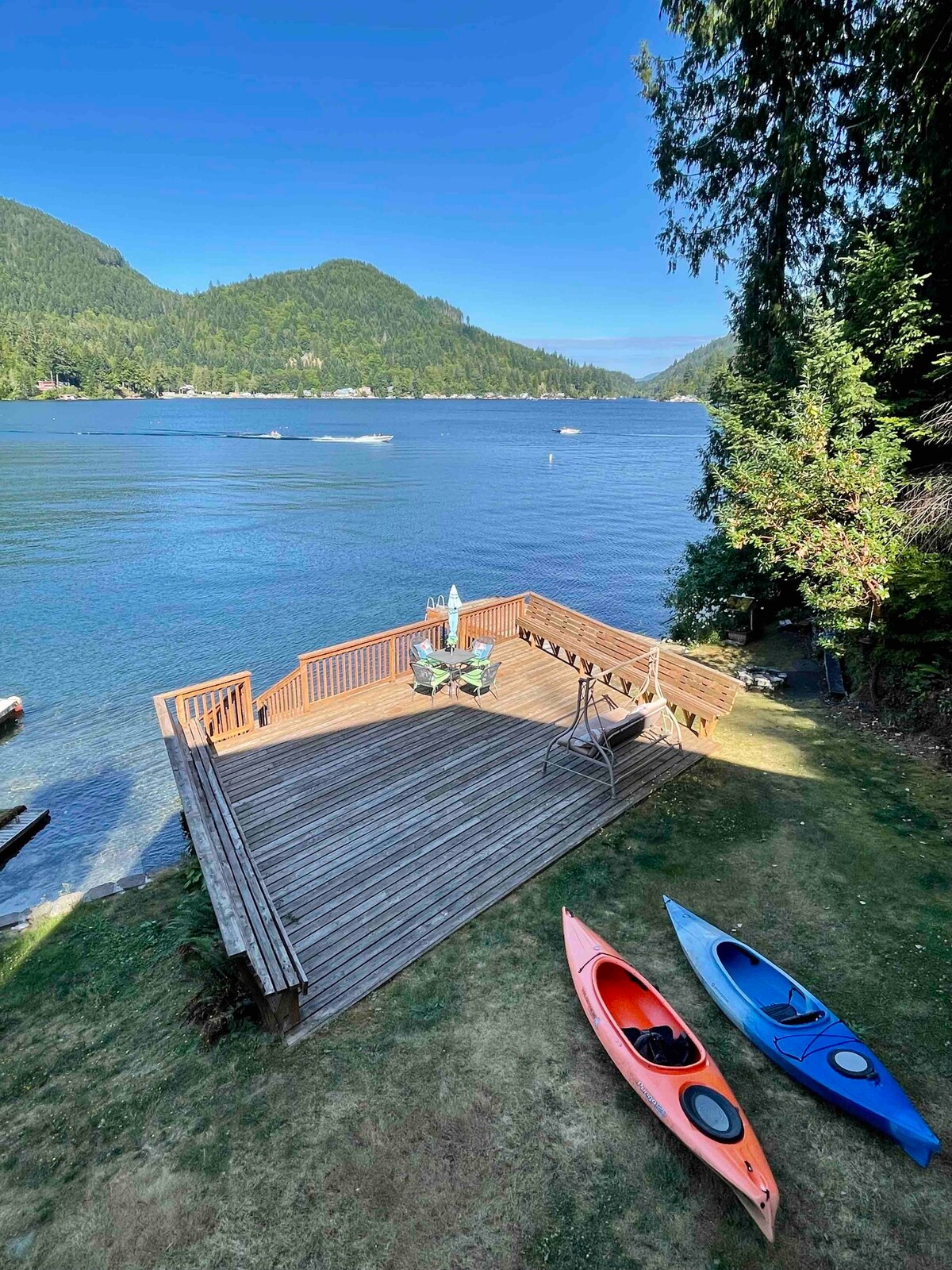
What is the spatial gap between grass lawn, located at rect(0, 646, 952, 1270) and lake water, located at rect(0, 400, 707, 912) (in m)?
5.46

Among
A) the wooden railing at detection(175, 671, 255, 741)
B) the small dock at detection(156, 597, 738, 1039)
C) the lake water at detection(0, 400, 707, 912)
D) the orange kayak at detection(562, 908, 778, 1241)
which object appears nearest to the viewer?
the orange kayak at detection(562, 908, 778, 1241)

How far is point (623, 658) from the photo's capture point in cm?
1074

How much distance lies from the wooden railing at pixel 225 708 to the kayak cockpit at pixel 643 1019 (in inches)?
237

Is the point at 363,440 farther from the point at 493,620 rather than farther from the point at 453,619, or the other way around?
the point at 453,619

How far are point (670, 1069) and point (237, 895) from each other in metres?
3.68

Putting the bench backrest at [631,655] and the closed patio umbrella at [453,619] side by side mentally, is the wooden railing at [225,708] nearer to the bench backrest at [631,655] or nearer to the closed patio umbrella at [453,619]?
the closed patio umbrella at [453,619]

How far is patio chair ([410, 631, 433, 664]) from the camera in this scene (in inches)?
420

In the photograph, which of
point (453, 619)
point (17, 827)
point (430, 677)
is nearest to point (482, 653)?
point (453, 619)

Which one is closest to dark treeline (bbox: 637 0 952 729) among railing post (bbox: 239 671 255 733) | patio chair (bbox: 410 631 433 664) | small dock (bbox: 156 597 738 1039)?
small dock (bbox: 156 597 738 1039)

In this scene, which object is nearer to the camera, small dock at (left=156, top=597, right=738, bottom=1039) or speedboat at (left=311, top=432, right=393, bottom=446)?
small dock at (left=156, top=597, right=738, bottom=1039)

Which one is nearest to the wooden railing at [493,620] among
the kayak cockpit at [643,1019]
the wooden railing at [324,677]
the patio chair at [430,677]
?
the wooden railing at [324,677]

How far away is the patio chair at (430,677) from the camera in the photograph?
34.2 ft

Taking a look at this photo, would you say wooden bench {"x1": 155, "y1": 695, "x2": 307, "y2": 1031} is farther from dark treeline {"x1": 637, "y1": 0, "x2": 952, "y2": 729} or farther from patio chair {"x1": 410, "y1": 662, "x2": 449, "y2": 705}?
dark treeline {"x1": 637, "y1": 0, "x2": 952, "y2": 729}

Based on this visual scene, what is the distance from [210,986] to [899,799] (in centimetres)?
792
